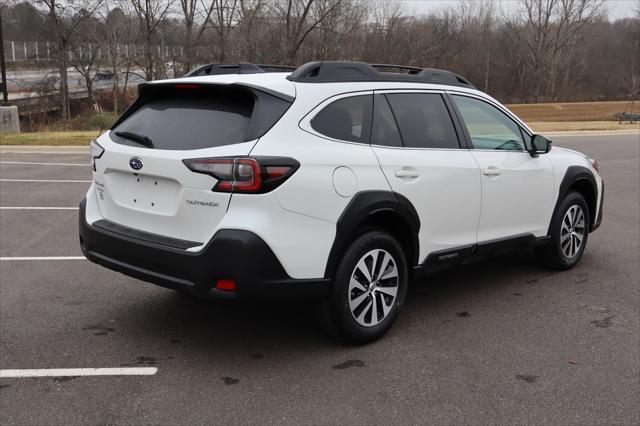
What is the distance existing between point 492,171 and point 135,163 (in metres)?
2.72

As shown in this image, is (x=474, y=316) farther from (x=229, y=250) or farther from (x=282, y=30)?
(x=282, y=30)

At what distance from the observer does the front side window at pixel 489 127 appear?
5.00m

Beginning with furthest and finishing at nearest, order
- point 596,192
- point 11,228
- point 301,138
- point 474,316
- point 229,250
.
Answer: point 11,228, point 596,192, point 474,316, point 301,138, point 229,250

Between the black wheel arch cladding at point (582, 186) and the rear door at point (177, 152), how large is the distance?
316cm

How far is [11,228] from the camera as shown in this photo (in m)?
7.44

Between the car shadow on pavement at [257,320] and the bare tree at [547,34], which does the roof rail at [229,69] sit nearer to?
the car shadow on pavement at [257,320]

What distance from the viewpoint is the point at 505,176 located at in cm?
503

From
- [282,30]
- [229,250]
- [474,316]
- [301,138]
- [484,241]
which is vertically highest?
[282,30]

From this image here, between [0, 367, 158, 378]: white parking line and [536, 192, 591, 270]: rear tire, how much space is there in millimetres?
3840

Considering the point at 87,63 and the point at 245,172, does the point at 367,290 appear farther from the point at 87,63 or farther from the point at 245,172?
the point at 87,63

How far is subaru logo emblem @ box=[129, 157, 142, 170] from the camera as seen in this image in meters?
3.80

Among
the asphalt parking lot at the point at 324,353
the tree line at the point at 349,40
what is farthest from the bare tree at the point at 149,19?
the asphalt parking lot at the point at 324,353

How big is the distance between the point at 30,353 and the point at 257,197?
6.04ft

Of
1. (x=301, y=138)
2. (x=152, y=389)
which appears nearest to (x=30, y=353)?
(x=152, y=389)
